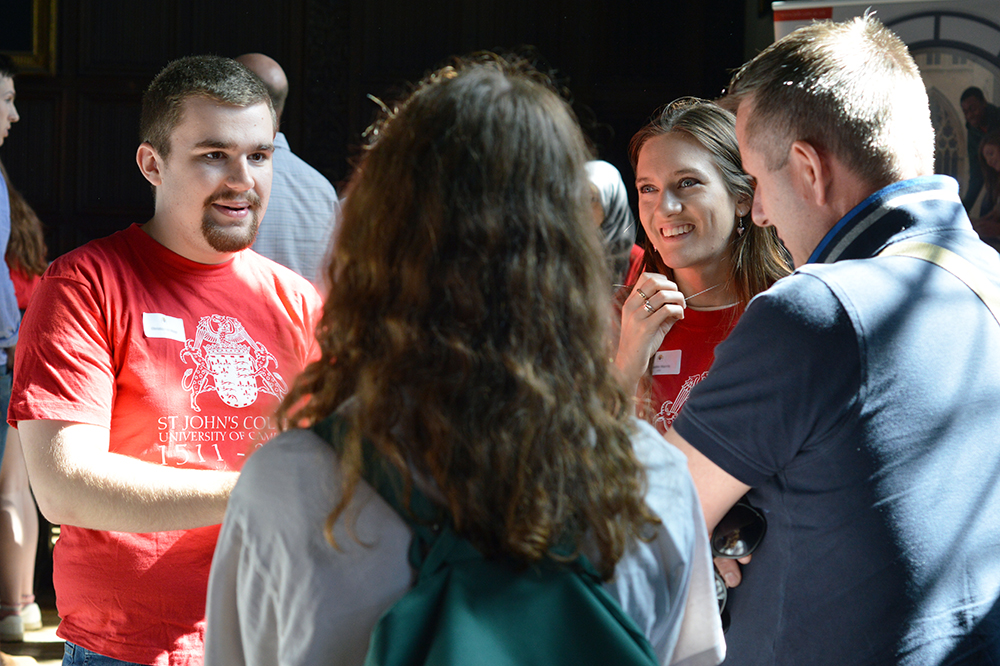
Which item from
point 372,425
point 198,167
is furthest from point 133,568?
point 372,425

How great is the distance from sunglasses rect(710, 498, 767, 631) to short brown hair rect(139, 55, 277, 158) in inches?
41.9

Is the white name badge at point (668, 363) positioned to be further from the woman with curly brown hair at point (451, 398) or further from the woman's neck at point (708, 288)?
the woman with curly brown hair at point (451, 398)

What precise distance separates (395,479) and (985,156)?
8.15ft

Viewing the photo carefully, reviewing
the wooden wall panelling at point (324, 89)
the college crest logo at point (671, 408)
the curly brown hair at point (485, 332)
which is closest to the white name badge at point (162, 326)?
the curly brown hair at point (485, 332)

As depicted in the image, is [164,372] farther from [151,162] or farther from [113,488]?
[151,162]

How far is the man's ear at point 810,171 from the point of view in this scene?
122cm

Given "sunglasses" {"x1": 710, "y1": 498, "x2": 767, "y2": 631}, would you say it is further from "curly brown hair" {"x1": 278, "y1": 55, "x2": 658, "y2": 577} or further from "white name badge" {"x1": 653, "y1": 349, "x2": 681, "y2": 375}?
"white name badge" {"x1": 653, "y1": 349, "x2": 681, "y2": 375}

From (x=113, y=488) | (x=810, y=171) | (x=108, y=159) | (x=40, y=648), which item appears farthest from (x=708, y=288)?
(x=108, y=159)

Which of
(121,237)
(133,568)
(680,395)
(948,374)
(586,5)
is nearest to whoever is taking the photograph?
(948,374)

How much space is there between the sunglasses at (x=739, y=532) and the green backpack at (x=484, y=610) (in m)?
0.45

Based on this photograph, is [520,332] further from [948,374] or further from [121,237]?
[121,237]

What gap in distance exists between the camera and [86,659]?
131cm

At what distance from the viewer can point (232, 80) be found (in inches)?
61.1

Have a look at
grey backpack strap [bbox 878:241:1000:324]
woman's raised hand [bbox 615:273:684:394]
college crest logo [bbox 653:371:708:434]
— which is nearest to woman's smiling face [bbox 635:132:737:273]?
woman's raised hand [bbox 615:273:684:394]
